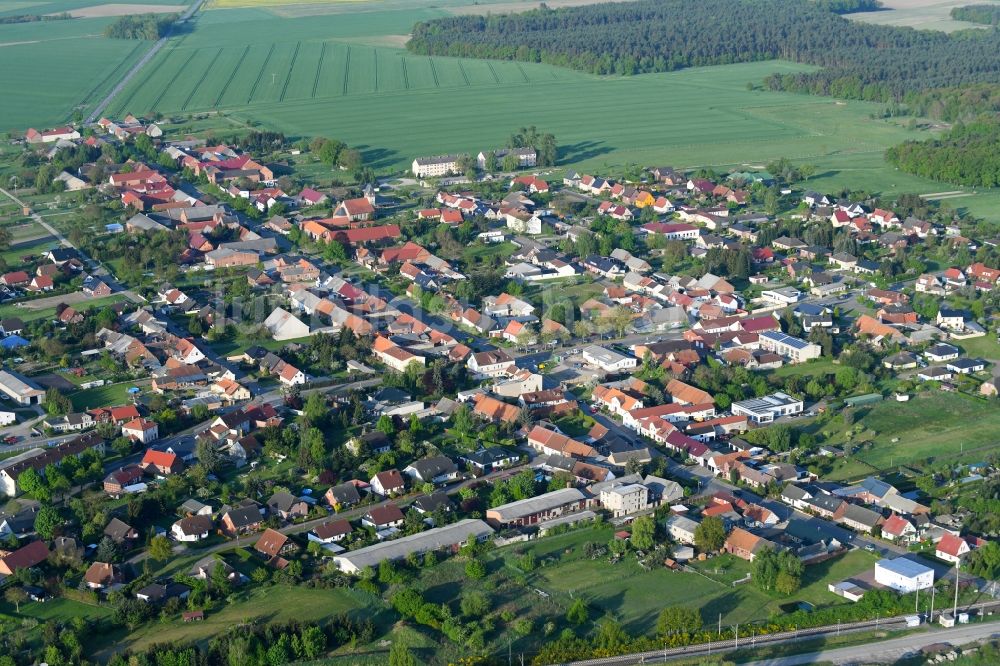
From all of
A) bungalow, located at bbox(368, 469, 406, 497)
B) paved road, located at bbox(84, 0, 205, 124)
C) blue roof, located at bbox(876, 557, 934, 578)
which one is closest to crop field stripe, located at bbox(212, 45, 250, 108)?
paved road, located at bbox(84, 0, 205, 124)

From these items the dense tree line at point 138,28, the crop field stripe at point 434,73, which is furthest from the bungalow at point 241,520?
the dense tree line at point 138,28

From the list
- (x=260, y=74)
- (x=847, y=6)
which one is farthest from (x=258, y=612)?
(x=847, y=6)

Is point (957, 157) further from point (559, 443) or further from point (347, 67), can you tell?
point (347, 67)

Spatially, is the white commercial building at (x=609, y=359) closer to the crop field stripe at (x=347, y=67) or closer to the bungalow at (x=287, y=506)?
the bungalow at (x=287, y=506)

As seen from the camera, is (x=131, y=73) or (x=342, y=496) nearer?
(x=342, y=496)

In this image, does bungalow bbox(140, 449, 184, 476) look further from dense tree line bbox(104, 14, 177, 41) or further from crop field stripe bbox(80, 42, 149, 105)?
dense tree line bbox(104, 14, 177, 41)
